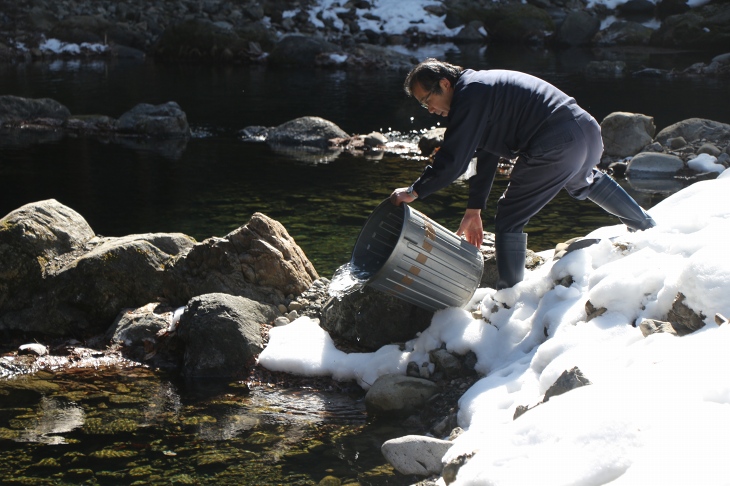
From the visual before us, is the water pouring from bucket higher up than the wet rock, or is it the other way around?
the water pouring from bucket

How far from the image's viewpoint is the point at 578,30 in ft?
132

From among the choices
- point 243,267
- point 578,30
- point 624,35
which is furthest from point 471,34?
point 243,267

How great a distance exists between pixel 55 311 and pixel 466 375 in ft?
13.6

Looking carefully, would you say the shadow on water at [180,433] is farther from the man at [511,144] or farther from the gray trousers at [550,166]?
the gray trousers at [550,166]

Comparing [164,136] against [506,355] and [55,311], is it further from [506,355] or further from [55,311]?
[506,355]

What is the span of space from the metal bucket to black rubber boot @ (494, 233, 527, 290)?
0.57ft

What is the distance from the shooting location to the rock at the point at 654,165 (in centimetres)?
1500

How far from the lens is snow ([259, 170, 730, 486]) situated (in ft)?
11.7

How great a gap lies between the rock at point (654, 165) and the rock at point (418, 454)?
1122cm

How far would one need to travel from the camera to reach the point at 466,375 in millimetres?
5969

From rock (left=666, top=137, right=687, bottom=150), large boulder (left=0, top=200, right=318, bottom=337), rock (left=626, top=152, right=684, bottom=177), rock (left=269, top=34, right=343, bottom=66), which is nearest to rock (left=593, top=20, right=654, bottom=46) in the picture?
rock (left=269, top=34, right=343, bottom=66)

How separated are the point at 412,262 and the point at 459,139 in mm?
930

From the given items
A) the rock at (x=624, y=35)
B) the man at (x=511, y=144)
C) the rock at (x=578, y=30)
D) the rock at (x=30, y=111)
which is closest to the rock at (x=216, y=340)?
the man at (x=511, y=144)

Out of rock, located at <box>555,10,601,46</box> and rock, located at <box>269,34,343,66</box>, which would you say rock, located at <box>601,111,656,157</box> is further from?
rock, located at <box>555,10,601,46</box>
